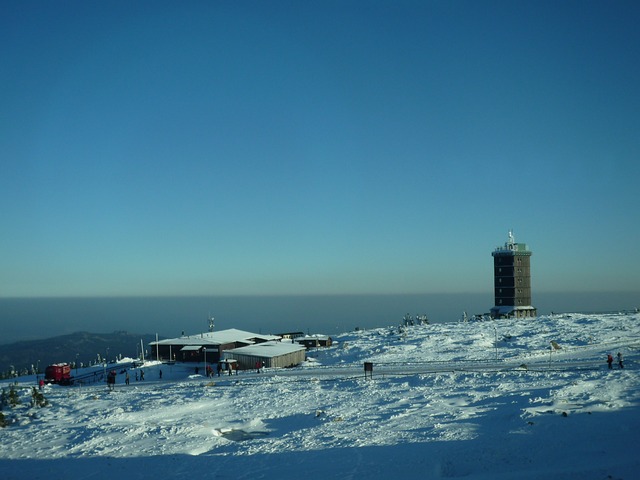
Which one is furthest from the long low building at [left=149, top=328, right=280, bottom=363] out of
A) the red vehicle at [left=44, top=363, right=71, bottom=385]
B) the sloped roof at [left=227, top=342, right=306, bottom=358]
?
the red vehicle at [left=44, top=363, right=71, bottom=385]

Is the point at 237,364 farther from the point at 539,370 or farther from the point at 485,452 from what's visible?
the point at 485,452

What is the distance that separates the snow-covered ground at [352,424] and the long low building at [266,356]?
16.2ft

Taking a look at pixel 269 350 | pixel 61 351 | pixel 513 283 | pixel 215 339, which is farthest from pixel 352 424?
pixel 61 351

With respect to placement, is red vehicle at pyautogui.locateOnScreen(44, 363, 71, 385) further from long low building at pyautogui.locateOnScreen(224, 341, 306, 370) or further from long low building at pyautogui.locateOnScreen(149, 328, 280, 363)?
long low building at pyautogui.locateOnScreen(224, 341, 306, 370)

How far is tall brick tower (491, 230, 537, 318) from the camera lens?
10056cm

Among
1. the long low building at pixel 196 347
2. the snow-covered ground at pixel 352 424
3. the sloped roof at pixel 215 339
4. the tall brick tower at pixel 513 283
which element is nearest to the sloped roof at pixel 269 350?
the long low building at pixel 196 347

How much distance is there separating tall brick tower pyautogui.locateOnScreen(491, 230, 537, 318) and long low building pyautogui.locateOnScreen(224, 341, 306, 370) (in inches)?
2037

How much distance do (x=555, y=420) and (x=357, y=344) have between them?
4792cm

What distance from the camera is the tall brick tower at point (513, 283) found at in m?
101

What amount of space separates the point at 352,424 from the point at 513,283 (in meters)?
77.5

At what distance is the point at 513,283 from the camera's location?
10131cm

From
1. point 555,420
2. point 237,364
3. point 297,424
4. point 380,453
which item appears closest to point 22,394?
point 237,364

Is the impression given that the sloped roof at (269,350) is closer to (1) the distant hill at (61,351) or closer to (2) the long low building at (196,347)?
(2) the long low building at (196,347)

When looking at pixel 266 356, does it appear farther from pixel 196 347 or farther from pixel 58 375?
pixel 58 375
